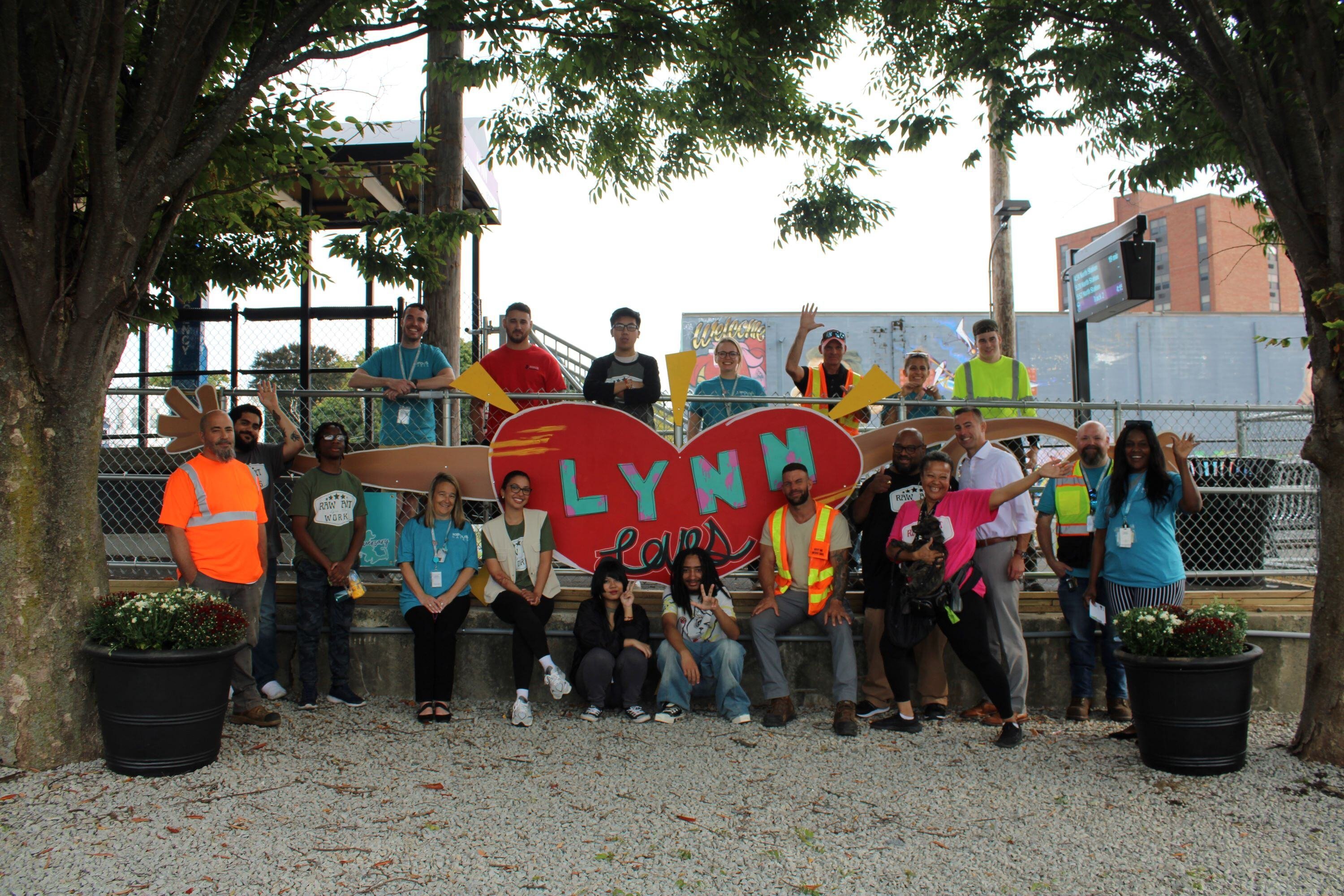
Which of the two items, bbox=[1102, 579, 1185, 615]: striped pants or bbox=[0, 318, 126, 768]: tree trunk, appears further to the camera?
bbox=[1102, 579, 1185, 615]: striped pants

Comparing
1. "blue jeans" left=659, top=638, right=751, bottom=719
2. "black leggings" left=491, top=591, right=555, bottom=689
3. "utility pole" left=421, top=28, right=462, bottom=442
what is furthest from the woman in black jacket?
"utility pole" left=421, top=28, right=462, bottom=442

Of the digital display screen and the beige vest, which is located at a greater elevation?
the digital display screen

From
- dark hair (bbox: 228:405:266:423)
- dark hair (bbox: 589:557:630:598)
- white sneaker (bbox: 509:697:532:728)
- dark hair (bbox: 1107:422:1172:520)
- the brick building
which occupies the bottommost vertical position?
white sneaker (bbox: 509:697:532:728)

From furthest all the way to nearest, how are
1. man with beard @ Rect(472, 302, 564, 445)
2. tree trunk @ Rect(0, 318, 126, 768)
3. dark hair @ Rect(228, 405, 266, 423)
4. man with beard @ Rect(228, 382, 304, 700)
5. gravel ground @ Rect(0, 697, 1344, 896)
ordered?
1. man with beard @ Rect(472, 302, 564, 445)
2. dark hair @ Rect(228, 405, 266, 423)
3. man with beard @ Rect(228, 382, 304, 700)
4. tree trunk @ Rect(0, 318, 126, 768)
5. gravel ground @ Rect(0, 697, 1344, 896)

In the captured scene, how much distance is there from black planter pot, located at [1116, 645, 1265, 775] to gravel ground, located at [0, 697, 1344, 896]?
120mm

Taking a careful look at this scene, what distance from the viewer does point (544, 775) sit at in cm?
461

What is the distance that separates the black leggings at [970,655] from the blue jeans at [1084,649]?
0.59m

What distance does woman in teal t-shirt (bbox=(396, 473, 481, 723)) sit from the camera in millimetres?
5680

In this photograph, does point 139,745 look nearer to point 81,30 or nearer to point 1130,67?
point 81,30

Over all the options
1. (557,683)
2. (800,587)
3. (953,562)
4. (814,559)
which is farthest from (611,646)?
(953,562)

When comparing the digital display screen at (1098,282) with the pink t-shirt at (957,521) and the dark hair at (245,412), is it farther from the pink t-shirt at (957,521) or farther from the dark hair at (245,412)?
the dark hair at (245,412)

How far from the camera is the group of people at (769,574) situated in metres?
5.35

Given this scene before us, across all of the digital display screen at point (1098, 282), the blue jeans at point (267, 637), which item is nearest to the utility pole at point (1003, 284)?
the digital display screen at point (1098, 282)

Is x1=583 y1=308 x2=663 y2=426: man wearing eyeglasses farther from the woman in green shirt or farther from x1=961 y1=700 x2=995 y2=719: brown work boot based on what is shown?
x1=961 y1=700 x2=995 y2=719: brown work boot
